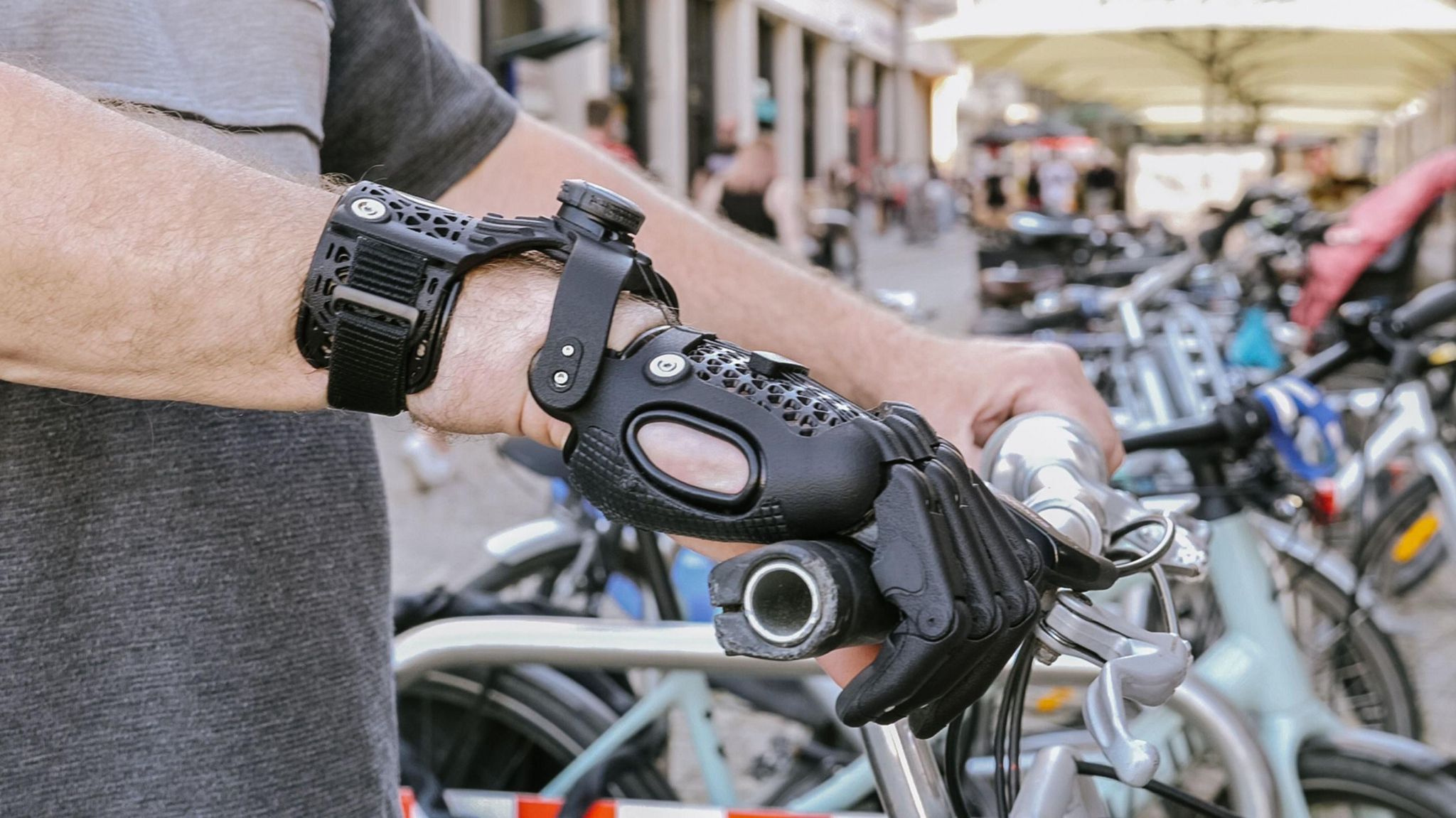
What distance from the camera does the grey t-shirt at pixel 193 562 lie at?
902mm

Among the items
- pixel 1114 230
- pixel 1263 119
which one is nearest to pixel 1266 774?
pixel 1114 230

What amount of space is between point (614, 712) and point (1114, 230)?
27.4 ft

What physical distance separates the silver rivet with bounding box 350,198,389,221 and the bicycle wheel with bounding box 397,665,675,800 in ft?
4.12

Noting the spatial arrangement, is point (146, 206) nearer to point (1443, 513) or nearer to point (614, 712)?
point (614, 712)

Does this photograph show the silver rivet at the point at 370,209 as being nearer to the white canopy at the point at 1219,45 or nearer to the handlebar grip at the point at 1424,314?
the handlebar grip at the point at 1424,314

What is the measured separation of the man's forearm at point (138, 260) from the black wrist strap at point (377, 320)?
26mm

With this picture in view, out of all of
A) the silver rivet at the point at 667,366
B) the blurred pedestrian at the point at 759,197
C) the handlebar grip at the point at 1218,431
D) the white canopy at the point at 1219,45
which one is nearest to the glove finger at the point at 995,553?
the silver rivet at the point at 667,366

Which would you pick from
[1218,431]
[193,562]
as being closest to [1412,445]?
[1218,431]

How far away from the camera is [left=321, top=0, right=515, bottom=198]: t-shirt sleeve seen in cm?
120

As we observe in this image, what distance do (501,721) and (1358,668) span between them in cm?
196

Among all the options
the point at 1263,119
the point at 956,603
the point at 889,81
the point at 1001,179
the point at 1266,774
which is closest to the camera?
the point at 956,603

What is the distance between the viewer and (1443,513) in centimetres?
354

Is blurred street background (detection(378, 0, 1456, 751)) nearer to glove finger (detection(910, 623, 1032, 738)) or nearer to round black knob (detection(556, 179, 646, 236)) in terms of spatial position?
round black knob (detection(556, 179, 646, 236))

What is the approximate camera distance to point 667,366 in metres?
0.68
